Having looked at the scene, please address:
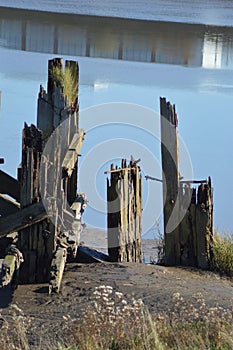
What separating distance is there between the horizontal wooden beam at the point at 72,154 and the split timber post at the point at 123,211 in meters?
0.43

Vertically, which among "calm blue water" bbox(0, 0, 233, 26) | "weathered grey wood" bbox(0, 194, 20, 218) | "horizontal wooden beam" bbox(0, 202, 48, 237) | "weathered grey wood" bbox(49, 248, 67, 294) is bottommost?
"weathered grey wood" bbox(49, 248, 67, 294)

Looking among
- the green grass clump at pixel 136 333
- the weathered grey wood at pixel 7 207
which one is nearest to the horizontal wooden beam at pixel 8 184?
the weathered grey wood at pixel 7 207

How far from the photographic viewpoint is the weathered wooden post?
933 cm

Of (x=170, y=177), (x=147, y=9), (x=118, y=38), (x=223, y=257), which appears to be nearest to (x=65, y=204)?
(x=170, y=177)

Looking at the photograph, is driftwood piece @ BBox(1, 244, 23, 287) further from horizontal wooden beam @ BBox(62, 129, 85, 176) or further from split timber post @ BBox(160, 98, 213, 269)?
split timber post @ BBox(160, 98, 213, 269)

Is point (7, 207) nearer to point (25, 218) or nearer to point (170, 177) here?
point (25, 218)

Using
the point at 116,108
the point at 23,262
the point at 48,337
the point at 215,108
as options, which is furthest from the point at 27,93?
the point at 48,337

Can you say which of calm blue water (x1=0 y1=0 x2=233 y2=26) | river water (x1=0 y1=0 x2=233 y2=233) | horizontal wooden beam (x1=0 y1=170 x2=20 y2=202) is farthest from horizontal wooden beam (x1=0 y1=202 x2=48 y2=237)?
calm blue water (x1=0 y1=0 x2=233 y2=26)

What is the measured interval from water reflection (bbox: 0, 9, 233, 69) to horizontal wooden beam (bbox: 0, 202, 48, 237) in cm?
1610

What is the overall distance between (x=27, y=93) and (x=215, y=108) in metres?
3.59

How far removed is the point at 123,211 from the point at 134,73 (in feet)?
41.0

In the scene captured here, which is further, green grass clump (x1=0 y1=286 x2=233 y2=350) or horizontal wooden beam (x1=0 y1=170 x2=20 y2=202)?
horizontal wooden beam (x1=0 y1=170 x2=20 y2=202)

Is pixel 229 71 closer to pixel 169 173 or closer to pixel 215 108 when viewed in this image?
pixel 215 108

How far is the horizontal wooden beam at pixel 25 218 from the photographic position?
26.0 feet
